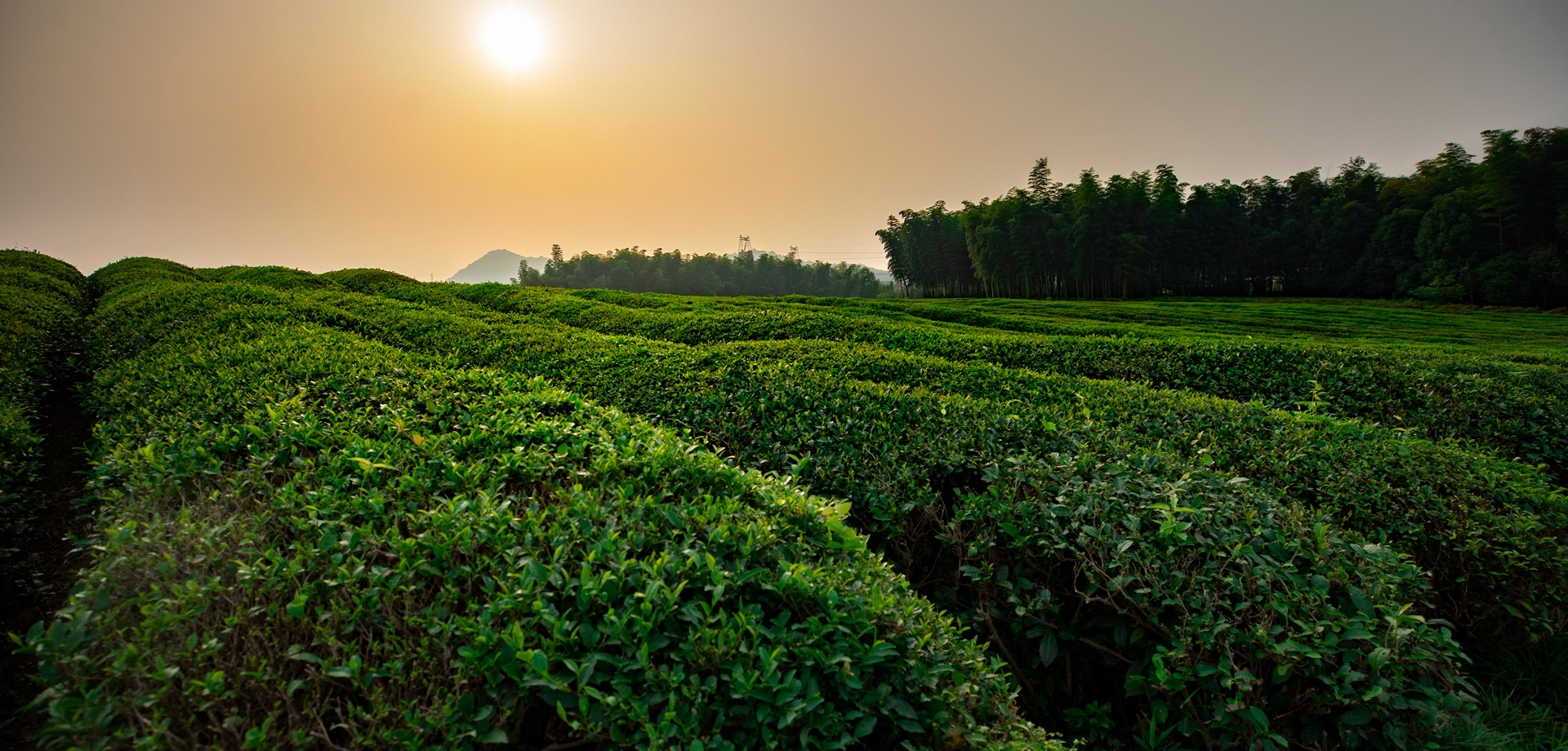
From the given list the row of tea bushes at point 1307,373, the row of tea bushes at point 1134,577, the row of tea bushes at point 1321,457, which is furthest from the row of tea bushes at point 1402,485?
the row of tea bushes at point 1307,373

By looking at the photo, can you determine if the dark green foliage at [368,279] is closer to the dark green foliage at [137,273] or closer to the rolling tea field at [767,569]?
the dark green foliage at [137,273]

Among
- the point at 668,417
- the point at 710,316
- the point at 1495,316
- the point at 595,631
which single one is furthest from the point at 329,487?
the point at 1495,316

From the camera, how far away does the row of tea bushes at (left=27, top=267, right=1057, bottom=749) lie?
1.97 meters

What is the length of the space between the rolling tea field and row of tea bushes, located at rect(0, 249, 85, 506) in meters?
0.11

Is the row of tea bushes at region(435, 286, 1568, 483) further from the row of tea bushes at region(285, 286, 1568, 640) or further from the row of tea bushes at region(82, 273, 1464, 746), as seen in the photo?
the row of tea bushes at region(82, 273, 1464, 746)

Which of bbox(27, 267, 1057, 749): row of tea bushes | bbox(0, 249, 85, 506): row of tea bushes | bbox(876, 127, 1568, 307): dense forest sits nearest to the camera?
bbox(27, 267, 1057, 749): row of tea bushes

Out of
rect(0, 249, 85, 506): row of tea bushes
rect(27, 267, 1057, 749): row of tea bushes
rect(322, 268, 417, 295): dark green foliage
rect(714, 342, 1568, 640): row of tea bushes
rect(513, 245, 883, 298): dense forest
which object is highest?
rect(513, 245, 883, 298): dense forest

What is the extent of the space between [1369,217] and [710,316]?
2970 inches

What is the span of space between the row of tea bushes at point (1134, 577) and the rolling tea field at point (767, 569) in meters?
0.03

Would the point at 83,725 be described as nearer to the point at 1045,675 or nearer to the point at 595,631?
the point at 595,631

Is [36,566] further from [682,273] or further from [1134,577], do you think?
[682,273]

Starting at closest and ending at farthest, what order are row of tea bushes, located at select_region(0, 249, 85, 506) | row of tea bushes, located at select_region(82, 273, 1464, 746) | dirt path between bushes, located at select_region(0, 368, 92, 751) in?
dirt path between bushes, located at select_region(0, 368, 92, 751) → row of tea bushes, located at select_region(82, 273, 1464, 746) → row of tea bushes, located at select_region(0, 249, 85, 506)

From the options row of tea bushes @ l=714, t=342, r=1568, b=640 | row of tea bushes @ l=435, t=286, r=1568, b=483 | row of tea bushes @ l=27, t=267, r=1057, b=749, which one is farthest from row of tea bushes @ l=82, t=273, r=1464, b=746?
row of tea bushes @ l=435, t=286, r=1568, b=483

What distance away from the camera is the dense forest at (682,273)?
3666 inches
